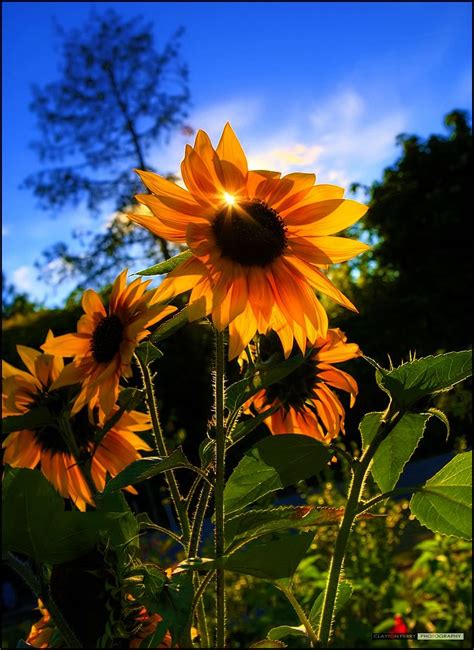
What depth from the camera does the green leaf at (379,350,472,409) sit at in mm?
381

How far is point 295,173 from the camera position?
0.50 m

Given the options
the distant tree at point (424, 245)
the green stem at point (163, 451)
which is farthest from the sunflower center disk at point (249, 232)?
the distant tree at point (424, 245)

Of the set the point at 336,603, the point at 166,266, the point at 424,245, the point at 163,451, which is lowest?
the point at 336,603

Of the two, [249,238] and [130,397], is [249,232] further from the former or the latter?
[130,397]

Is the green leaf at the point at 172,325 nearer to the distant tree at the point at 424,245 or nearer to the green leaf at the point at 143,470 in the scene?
the green leaf at the point at 143,470

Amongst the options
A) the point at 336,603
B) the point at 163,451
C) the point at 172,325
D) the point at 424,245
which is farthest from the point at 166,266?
the point at 424,245

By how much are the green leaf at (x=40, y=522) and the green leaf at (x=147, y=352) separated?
0.53 feet

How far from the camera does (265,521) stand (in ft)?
1.31

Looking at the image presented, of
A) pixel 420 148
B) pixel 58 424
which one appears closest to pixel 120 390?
pixel 58 424

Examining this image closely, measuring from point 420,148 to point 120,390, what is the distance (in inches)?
364

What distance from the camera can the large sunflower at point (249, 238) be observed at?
0.48 metres

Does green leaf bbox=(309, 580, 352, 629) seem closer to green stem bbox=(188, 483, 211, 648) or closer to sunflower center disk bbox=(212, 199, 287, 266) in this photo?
green stem bbox=(188, 483, 211, 648)

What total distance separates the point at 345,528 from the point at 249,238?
231mm

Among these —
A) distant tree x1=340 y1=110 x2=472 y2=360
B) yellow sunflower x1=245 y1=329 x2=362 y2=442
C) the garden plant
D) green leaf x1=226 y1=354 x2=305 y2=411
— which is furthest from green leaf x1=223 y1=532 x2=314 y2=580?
distant tree x1=340 y1=110 x2=472 y2=360
